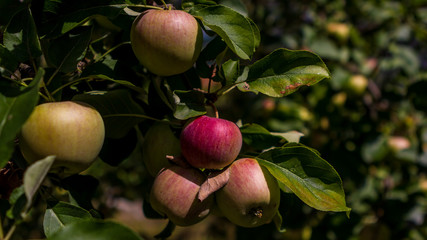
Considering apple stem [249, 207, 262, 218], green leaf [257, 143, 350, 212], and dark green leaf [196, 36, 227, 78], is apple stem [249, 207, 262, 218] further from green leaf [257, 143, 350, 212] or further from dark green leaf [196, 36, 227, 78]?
dark green leaf [196, 36, 227, 78]

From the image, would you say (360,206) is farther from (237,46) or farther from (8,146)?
(8,146)

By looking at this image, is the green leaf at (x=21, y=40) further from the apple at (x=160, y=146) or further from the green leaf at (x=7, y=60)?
the apple at (x=160, y=146)

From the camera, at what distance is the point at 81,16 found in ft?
2.38

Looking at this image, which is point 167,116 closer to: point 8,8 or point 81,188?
point 81,188

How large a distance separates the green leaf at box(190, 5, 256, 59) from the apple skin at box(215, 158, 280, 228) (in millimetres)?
202

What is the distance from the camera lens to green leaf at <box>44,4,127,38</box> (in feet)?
2.36

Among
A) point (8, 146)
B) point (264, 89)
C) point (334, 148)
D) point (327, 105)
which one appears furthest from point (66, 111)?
point (327, 105)

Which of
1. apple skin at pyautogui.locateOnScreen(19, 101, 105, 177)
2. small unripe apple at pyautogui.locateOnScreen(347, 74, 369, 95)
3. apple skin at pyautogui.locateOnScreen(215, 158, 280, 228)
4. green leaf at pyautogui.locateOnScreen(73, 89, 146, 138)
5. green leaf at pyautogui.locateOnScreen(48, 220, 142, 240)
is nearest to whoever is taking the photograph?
green leaf at pyautogui.locateOnScreen(48, 220, 142, 240)

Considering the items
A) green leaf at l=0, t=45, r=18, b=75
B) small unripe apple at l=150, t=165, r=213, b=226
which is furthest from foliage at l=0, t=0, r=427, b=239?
small unripe apple at l=150, t=165, r=213, b=226

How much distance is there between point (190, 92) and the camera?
0.77m

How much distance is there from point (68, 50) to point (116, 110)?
153 millimetres

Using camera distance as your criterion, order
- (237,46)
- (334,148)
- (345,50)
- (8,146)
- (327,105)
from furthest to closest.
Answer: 1. (345,50)
2. (327,105)
3. (334,148)
4. (237,46)
5. (8,146)

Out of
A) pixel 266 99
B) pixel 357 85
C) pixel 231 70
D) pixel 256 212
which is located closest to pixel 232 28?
pixel 231 70

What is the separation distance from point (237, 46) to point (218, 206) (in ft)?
0.97
